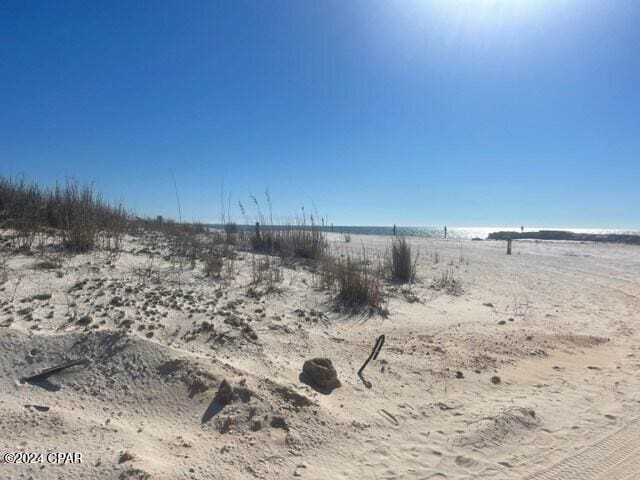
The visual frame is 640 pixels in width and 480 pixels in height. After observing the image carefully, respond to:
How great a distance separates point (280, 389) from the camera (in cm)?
289

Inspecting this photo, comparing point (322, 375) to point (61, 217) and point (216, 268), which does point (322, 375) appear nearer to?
point (216, 268)

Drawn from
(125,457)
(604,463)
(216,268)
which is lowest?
(604,463)

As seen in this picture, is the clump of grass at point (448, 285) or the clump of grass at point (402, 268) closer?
the clump of grass at point (448, 285)

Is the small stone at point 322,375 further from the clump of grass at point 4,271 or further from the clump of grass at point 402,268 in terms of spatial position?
the clump of grass at point 402,268

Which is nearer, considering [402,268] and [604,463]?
[604,463]

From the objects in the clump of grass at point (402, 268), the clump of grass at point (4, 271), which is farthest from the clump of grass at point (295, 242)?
the clump of grass at point (4, 271)

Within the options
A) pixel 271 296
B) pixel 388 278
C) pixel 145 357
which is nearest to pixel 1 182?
pixel 271 296

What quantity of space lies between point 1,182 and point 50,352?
22.1ft

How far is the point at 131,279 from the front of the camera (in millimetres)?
4648

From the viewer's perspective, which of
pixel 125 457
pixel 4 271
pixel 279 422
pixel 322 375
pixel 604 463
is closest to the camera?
pixel 125 457

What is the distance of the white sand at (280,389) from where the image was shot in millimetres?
2215

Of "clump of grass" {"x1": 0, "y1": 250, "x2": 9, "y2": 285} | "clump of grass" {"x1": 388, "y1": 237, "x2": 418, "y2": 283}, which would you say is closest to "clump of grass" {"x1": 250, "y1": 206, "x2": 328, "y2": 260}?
"clump of grass" {"x1": 388, "y1": 237, "x2": 418, "y2": 283}

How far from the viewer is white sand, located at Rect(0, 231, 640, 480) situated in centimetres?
221

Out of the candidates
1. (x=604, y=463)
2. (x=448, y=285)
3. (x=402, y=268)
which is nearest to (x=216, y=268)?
(x=402, y=268)
